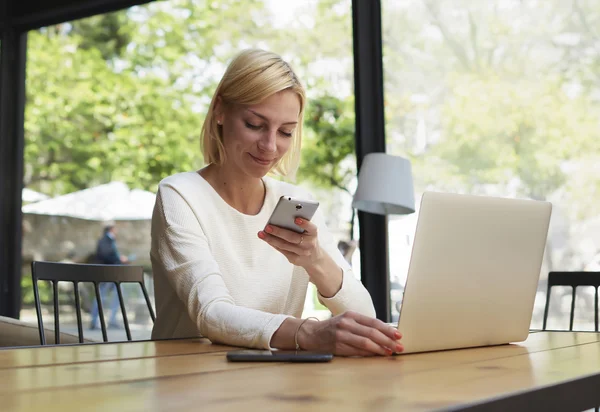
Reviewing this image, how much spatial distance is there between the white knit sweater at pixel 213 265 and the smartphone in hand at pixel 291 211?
8.0 inches

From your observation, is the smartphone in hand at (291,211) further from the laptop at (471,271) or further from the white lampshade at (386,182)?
the white lampshade at (386,182)

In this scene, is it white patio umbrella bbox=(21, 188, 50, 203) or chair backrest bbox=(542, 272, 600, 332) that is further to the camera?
white patio umbrella bbox=(21, 188, 50, 203)

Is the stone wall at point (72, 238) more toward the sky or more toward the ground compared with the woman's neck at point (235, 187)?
more toward the ground

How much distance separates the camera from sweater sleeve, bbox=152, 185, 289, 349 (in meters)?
1.58

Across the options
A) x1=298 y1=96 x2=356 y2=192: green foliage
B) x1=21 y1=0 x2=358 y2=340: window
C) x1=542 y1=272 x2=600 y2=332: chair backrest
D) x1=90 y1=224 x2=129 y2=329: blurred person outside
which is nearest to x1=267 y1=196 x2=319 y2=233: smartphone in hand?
x1=542 y1=272 x2=600 y2=332: chair backrest

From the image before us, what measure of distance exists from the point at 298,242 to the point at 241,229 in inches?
15.9

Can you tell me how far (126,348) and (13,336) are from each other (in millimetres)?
1345

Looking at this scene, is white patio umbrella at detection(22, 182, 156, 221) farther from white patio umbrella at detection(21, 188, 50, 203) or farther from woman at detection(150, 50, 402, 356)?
woman at detection(150, 50, 402, 356)

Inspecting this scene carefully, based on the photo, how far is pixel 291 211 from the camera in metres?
1.66

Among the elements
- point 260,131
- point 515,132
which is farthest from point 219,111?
point 515,132

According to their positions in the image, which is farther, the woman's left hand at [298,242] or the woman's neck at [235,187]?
the woman's neck at [235,187]

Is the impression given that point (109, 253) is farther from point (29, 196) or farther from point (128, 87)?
point (128, 87)

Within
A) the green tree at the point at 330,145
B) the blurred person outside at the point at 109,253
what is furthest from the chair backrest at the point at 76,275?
the blurred person outside at the point at 109,253

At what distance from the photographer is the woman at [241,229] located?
182 cm
